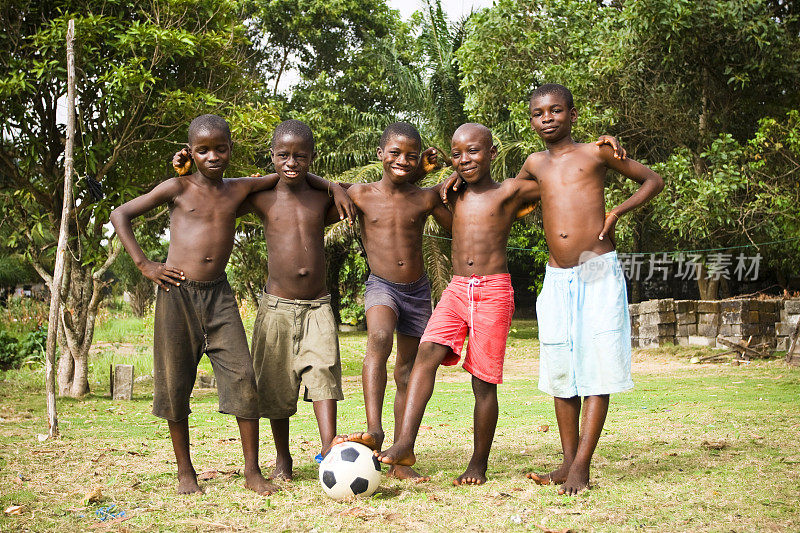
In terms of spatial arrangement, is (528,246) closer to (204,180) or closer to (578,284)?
(578,284)

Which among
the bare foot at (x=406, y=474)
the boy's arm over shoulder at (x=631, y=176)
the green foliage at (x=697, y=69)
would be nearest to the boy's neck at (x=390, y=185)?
the boy's arm over shoulder at (x=631, y=176)

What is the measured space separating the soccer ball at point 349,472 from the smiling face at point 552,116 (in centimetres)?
211

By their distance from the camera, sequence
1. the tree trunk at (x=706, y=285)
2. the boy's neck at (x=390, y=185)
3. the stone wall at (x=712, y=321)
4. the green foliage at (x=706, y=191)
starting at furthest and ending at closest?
the tree trunk at (x=706, y=285), the stone wall at (x=712, y=321), the green foliage at (x=706, y=191), the boy's neck at (x=390, y=185)

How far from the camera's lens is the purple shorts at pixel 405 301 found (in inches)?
180

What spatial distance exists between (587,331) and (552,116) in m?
1.27

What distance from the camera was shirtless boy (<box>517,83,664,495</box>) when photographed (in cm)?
420

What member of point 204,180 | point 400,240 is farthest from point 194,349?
point 400,240

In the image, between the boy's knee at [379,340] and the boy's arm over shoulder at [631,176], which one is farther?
the boy's knee at [379,340]

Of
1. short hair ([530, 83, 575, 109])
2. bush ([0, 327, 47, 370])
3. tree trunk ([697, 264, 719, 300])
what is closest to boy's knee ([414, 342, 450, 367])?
short hair ([530, 83, 575, 109])

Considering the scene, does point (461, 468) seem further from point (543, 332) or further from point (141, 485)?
point (141, 485)

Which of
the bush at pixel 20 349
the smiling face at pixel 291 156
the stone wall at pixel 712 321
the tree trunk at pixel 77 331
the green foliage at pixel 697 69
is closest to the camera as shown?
the smiling face at pixel 291 156

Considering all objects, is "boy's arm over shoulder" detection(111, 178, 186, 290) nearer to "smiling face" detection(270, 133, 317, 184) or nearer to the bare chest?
"smiling face" detection(270, 133, 317, 184)

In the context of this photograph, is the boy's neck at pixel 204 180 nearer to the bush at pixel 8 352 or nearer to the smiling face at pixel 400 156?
the smiling face at pixel 400 156

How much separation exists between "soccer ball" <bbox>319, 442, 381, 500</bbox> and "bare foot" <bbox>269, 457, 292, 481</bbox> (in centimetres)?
66
